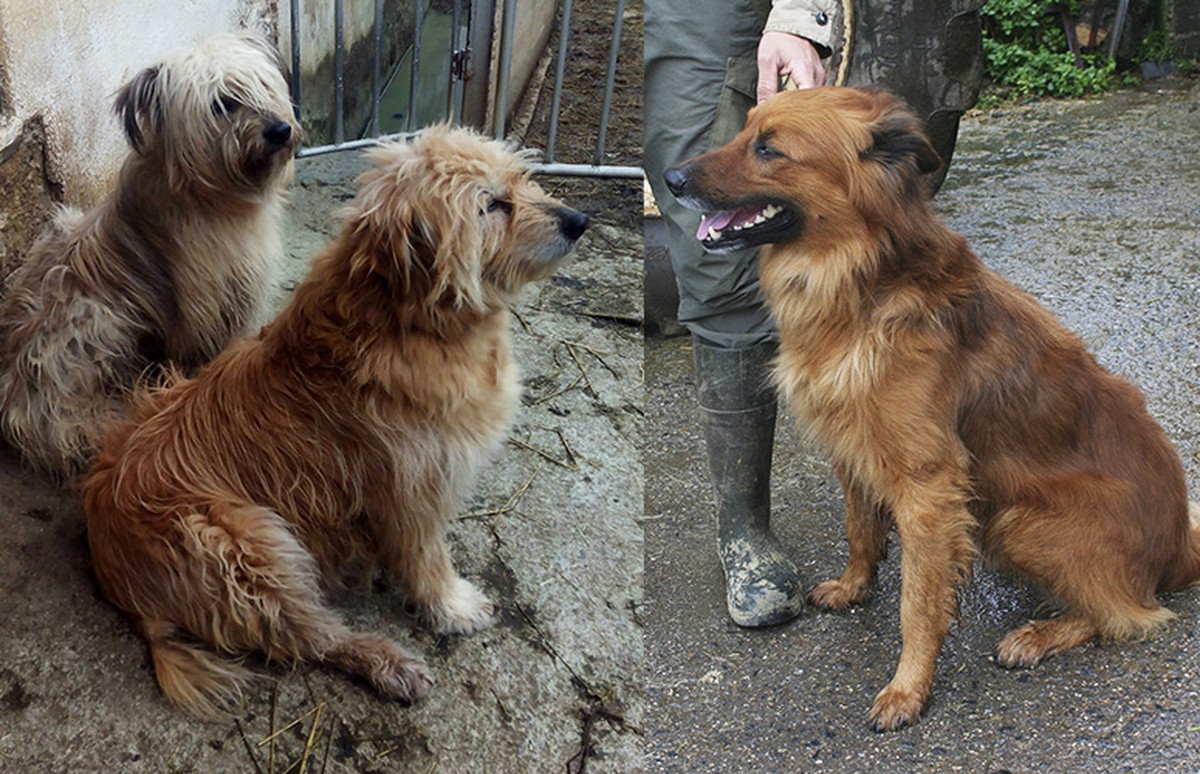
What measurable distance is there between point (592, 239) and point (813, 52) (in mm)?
2244

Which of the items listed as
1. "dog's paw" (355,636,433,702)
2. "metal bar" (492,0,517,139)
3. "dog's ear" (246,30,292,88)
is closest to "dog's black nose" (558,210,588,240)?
"dog's paw" (355,636,433,702)

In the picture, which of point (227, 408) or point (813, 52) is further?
point (813, 52)

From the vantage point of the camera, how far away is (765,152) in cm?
280

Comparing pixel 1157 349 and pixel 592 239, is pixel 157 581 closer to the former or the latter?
pixel 592 239

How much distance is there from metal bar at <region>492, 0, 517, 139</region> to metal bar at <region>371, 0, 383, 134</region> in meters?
0.76

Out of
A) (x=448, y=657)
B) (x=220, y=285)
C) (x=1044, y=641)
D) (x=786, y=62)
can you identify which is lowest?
(x=448, y=657)

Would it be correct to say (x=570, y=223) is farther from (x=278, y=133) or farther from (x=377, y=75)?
(x=377, y=75)

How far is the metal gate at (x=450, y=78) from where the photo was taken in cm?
411

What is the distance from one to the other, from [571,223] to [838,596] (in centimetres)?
147

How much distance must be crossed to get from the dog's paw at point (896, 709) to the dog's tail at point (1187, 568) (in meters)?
0.86

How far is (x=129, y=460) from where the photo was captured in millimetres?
2674

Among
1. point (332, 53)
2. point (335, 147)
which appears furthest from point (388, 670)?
point (332, 53)

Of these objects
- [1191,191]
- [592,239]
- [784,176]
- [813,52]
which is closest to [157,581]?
[784,176]

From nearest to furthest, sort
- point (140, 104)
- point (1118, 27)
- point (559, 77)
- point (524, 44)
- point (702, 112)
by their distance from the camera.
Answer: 1. point (702, 112)
2. point (140, 104)
3. point (559, 77)
4. point (524, 44)
5. point (1118, 27)
